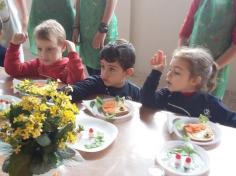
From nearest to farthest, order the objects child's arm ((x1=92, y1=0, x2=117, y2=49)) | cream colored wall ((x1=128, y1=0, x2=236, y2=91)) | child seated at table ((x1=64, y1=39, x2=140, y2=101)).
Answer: child seated at table ((x1=64, y1=39, x2=140, y2=101)), child's arm ((x1=92, y1=0, x2=117, y2=49)), cream colored wall ((x1=128, y1=0, x2=236, y2=91))

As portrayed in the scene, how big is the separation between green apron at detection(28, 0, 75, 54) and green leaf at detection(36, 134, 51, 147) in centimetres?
161

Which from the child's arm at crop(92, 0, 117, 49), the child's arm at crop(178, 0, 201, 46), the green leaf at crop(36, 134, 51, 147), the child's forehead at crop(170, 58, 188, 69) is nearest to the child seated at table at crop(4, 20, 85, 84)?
the child's arm at crop(92, 0, 117, 49)

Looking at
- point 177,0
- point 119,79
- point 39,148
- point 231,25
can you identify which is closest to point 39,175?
point 39,148

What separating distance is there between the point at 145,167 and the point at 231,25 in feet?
3.41

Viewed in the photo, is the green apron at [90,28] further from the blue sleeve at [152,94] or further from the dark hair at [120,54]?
the blue sleeve at [152,94]

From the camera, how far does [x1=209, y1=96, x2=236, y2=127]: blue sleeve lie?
1545 mm

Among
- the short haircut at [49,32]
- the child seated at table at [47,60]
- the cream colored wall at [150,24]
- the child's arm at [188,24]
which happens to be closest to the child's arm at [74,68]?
the child seated at table at [47,60]

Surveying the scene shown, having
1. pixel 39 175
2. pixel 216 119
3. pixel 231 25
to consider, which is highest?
pixel 231 25

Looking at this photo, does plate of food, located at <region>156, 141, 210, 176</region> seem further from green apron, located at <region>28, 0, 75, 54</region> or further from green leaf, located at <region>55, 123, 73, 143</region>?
green apron, located at <region>28, 0, 75, 54</region>

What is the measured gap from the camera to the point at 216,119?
1.57m

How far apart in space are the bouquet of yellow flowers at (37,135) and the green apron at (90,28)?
1416mm

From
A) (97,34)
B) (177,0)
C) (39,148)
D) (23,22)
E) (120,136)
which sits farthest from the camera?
(177,0)

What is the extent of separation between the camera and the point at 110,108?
1479 millimetres

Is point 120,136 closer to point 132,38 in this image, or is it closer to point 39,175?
point 39,175
